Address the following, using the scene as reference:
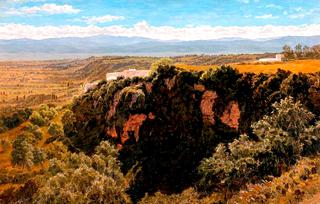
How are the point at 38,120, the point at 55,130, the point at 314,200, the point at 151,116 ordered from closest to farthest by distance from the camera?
the point at 314,200 → the point at 151,116 → the point at 55,130 → the point at 38,120

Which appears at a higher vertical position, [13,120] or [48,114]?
[48,114]

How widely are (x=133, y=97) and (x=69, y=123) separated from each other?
31.8m

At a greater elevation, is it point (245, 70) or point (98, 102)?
point (245, 70)

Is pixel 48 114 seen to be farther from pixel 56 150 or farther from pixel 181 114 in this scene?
pixel 181 114

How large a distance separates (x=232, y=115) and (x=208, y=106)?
16.4 ft

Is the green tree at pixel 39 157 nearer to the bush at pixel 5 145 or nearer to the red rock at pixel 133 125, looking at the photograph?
the bush at pixel 5 145

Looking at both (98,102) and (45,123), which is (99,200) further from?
(45,123)

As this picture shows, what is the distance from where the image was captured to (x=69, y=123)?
109 meters

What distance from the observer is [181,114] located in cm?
7750

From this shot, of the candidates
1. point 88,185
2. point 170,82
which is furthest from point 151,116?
point 88,185

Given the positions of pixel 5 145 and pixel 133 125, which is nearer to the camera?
pixel 133 125

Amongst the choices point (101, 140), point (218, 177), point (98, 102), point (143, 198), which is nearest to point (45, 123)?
point (98, 102)

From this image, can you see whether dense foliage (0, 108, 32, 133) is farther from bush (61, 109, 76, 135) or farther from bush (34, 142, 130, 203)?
bush (34, 142, 130, 203)

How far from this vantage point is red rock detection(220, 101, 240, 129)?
71.0m
